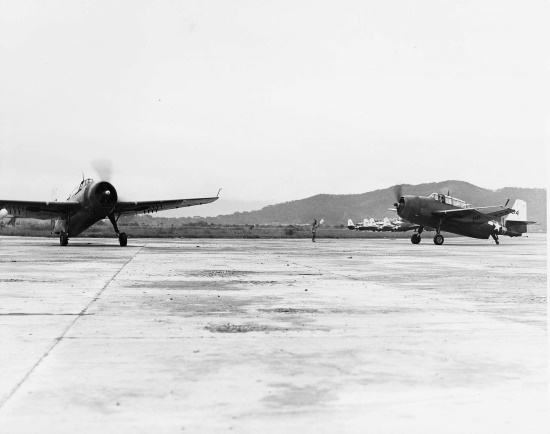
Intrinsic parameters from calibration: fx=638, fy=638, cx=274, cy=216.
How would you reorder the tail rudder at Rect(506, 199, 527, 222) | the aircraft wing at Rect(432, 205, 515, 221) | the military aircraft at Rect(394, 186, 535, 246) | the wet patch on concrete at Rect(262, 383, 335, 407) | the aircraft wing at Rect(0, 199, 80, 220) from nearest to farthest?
the wet patch on concrete at Rect(262, 383, 335, 407) < the aircraft wing at Rect(0, 199, 80, 220) < the military aircraft at Rect(394, 186, 535, 246) < the aircraft wing at Rect(432, 205, 515, 221) < the tail rudder at Rect(506, 199, 527, 222)

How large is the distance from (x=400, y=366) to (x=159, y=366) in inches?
66.5

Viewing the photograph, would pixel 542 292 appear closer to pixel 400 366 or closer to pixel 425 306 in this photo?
pixel 425 306

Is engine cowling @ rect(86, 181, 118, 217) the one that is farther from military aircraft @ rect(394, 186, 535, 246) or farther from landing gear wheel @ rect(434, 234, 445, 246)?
landing gear wheel @ rect(434, 234, 445, 246)

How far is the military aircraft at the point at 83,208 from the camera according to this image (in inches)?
1121

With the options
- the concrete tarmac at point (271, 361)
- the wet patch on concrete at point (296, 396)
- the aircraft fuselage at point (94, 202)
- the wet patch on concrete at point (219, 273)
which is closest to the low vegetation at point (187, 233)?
the aircraft fuselage at point (94, 202)

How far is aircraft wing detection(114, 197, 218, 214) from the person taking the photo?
31.8 meters

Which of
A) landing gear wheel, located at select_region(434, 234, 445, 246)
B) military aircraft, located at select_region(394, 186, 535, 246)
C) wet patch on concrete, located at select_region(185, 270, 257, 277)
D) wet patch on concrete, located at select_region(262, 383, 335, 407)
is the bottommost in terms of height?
wet patch on concrete, located at select_region(262, 383, 335, 407)

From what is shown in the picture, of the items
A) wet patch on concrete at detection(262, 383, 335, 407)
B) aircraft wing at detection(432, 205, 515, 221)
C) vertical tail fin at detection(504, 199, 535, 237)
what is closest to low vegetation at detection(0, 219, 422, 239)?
vertical tail fin at detection(504, 199, 535, 237)

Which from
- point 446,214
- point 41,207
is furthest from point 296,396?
point 446,214

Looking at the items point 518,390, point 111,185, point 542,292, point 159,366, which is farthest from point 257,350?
point 111,185

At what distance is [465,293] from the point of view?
9.49m

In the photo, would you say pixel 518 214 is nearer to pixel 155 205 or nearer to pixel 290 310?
pixel 155 205

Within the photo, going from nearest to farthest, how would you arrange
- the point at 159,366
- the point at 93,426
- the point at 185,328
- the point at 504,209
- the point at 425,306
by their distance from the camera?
the point at 93,426 → the point at 159,366 → the point at 185,328 → the point at 425,306 → the point at 504,209

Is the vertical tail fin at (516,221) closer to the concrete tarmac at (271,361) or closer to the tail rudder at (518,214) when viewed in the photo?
the tail rudder at (518,214)
